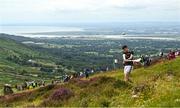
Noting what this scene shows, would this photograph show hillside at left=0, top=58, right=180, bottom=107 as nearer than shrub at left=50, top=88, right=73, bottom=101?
Yes

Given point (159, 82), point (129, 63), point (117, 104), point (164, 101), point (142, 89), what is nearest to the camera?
point (164, 101)

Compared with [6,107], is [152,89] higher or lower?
higher

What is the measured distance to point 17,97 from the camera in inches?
1294

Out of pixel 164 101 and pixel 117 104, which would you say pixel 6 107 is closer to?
pixel 117 104

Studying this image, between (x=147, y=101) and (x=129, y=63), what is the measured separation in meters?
9.96

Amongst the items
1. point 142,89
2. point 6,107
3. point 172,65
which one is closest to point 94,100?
point 142,89

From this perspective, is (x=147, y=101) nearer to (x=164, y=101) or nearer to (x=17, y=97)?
(x=164, y=101)

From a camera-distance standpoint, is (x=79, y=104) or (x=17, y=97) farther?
(x=17, y=97)

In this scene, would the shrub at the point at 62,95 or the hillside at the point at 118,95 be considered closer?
the hillside at the point at 118,95

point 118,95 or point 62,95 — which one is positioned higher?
point 118,95

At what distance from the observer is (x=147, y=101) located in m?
20.2

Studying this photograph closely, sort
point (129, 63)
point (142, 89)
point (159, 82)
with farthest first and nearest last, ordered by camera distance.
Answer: point (129, 63) < point (159, 82) < point (142, 89)

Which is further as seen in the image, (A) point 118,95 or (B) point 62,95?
(B) point 62,95

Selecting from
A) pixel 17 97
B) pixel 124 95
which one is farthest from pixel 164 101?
pixel 17 97
